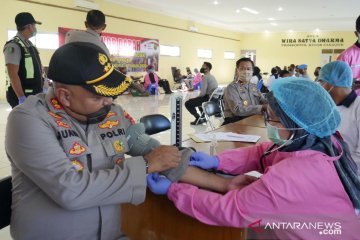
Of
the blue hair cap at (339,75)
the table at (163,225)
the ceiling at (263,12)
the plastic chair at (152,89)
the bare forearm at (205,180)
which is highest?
the ceiling at (263,12)

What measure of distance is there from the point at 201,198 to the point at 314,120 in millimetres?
438

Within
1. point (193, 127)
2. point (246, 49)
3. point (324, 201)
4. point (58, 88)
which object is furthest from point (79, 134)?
point (246, 49)

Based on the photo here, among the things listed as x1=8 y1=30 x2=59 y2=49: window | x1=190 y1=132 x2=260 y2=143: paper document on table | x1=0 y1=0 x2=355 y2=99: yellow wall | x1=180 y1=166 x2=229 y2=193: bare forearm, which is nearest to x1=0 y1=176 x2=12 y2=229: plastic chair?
x1=180 y1=166 x2=229 y2=193: bare forearm

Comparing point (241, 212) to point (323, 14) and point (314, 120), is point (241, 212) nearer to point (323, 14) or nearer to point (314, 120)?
point (314, 120)

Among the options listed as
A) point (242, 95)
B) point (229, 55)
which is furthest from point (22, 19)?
point (229, 55)

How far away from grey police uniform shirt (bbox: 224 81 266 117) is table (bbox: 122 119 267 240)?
2.33 metres

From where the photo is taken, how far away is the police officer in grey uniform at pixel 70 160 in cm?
89

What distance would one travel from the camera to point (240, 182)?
1.19m

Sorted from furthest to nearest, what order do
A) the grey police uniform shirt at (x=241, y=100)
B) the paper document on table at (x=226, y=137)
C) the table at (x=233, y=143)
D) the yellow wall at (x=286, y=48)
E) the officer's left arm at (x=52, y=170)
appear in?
the yellow wall at (x=286, y=48) → the grey police uniform shirt at (x=241, y=100) → the paper document on table at (x=226, y=137) → the table at (x=233, y=143) → the officer's left arm at (x=52, y=170)

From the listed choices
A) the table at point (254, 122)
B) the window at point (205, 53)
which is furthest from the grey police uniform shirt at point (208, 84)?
the window at point (205, 53)

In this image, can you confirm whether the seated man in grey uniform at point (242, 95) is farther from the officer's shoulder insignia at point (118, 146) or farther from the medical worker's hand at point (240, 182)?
the officer's shoulder insignia at point (118, 146)

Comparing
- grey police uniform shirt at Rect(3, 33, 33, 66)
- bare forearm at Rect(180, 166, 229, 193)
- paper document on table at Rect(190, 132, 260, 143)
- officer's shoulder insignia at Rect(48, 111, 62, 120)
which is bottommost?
paper document on table at Rect(190, 132, 260, 143)

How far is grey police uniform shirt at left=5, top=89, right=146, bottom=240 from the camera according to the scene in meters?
0.89

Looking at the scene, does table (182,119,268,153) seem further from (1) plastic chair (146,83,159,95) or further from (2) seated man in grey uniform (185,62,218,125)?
(1) plastic chair (146,83,159,95)
